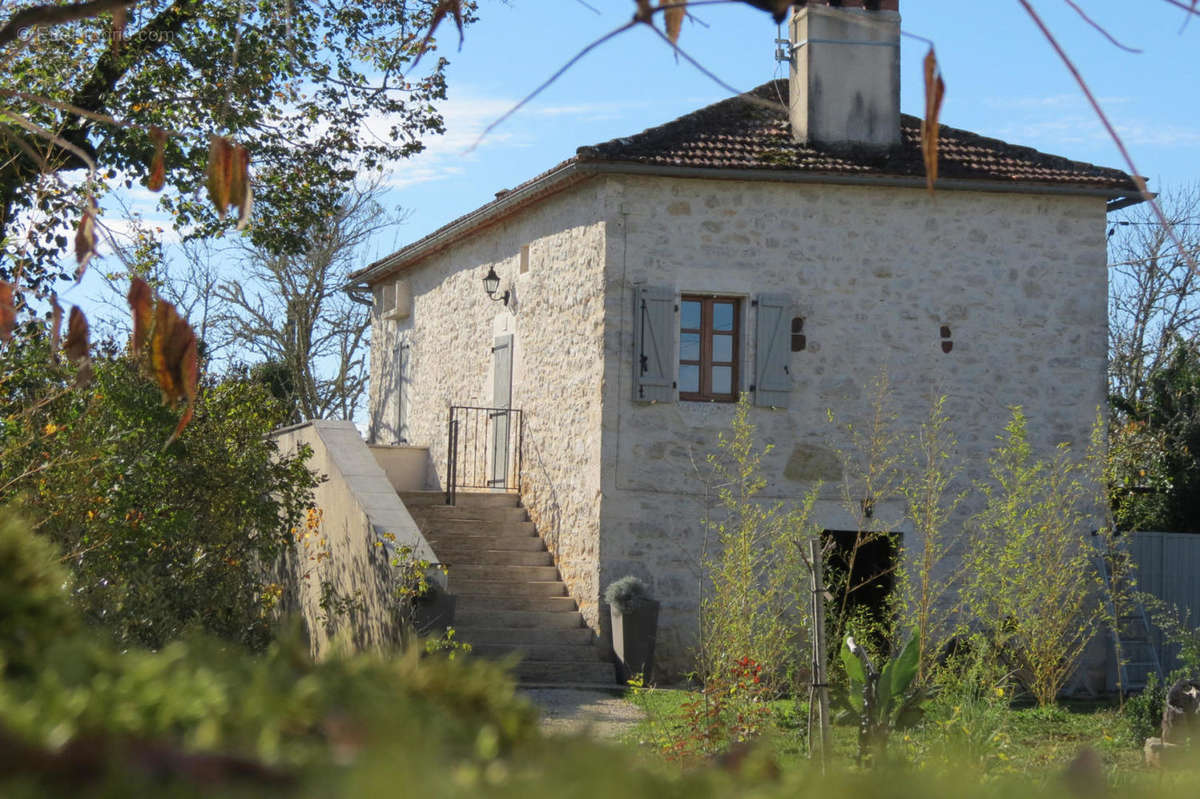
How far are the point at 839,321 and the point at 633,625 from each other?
12.3 ft

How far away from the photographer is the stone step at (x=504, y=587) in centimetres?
1312

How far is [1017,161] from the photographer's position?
13945 mm

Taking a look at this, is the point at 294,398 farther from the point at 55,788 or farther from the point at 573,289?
the point at 55,788

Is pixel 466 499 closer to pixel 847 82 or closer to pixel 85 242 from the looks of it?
pixel 847 82

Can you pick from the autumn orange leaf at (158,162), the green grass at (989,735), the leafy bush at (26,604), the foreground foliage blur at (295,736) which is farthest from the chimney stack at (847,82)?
the foreground foliage blur at (295,736)

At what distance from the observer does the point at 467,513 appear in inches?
567

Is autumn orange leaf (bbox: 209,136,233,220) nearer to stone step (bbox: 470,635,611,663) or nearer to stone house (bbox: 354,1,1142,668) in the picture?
stone step (bbox: 470,635,611,663)

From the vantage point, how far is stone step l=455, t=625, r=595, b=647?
1239cm

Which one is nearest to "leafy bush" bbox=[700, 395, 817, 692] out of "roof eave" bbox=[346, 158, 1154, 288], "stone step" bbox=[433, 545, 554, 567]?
"stone step" bbox=[433, 545, 554, 567]

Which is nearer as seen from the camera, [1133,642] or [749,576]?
[749,576]

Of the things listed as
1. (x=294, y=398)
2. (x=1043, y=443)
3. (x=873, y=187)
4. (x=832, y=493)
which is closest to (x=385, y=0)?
(x=873, y=187)

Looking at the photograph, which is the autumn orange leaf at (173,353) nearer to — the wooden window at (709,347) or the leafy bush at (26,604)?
the leafy bush at (26,604)

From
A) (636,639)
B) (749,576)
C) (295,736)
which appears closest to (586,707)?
(636,639)

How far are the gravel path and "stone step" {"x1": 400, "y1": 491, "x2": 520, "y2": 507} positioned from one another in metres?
3.15
